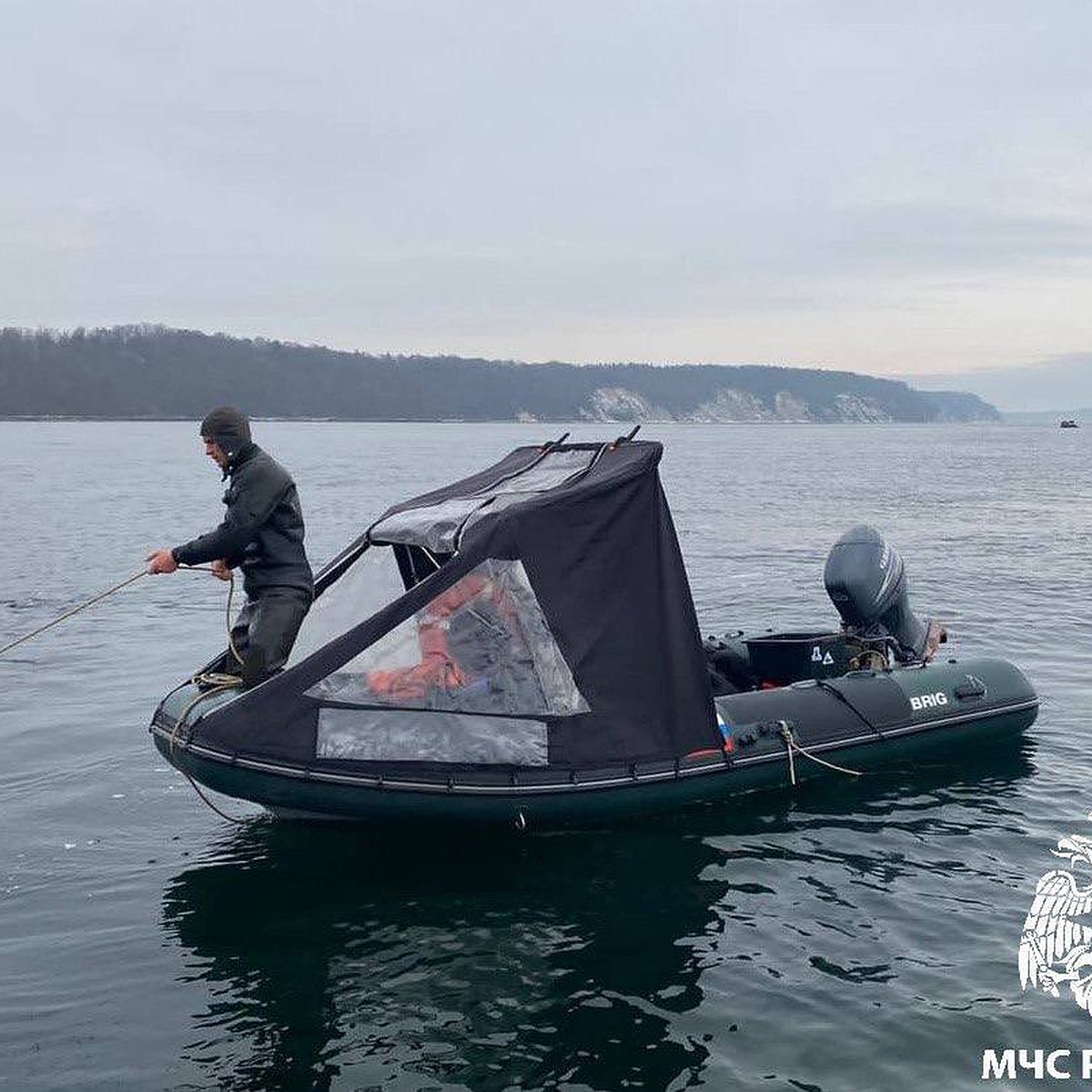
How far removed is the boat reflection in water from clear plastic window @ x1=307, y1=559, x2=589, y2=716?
1392 mm

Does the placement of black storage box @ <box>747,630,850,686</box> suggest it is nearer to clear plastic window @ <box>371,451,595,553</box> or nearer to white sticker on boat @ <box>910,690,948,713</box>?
white sticker on boat @ <box>910,690,948,713</box>

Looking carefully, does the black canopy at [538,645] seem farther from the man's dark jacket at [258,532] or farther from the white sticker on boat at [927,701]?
the white sticker on boat at [927,701]

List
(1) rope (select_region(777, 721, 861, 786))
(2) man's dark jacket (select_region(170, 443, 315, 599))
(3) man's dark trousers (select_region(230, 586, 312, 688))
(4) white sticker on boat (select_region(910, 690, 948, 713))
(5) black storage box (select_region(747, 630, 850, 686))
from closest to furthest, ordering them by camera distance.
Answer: (2) man's dark jacket (select_region(170, 443, 315, 599)) < (3) man's dark trousers (select_region(230, 586, 312, 688)) < (1) rope (select_region(777, 721, 861, 786)) < (4) white sticker on boat (select_region(910, 690, 948, 713)) < (5) black storage box (select_region(747, 630, 850, 686))

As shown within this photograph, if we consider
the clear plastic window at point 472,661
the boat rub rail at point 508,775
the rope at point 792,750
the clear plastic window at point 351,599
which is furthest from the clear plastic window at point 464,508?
the rope at point 792,750

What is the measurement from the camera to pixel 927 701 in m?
11.5

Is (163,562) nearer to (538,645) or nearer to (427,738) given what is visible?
(427,738)

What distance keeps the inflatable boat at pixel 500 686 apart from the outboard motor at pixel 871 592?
2319 mm

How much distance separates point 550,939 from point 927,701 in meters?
5.26

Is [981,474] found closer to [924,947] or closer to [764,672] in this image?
[764,672]

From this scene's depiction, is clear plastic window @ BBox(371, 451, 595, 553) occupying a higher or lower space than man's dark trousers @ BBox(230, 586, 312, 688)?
higher

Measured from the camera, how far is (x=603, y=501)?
364 inches

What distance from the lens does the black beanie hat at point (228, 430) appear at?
9422 millimetres

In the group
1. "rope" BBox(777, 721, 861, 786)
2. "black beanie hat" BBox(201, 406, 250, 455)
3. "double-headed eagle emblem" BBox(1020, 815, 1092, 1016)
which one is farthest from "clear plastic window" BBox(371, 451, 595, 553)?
"double-headed eagle emblem" BBox(1020, 815, 1092, 1016)

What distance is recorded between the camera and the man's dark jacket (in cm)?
928
